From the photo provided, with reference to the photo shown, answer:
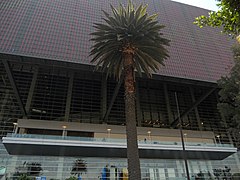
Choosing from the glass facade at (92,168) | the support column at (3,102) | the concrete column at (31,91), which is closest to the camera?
the glass facade at (92,168)

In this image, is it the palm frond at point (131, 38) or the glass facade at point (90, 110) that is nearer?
the palm frond at point (131, 38)

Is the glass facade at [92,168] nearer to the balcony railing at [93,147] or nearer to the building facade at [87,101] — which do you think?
the building facade at [87,101]

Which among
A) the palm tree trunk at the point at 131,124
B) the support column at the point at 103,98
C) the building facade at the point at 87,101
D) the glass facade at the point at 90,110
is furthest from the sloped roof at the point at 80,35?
the palm tree trunk at the point at 131,124

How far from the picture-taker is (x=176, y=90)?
1800 inches

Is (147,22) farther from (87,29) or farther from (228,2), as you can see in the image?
(87,29)

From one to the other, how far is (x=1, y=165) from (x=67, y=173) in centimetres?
838

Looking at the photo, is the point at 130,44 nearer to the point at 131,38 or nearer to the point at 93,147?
the point at 131,38

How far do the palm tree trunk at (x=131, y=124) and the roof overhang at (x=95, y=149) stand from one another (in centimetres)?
1483

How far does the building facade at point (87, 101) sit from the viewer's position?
91.8ft

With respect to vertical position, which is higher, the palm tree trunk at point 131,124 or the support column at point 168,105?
the support column at point 168,105

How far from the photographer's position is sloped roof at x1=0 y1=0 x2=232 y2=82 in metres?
29.1

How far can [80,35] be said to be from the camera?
3216 centimetres

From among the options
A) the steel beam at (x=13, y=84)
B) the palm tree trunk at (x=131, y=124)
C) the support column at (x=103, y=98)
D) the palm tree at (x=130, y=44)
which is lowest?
the palm tree trunk at (x=131, y=124)

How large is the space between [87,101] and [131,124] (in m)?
25.9
